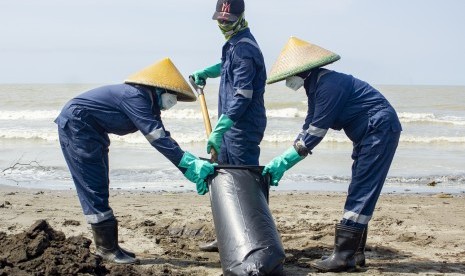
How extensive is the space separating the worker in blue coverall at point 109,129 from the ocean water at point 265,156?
182 inches

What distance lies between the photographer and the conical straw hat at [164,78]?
204 inches

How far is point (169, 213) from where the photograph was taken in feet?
25.3

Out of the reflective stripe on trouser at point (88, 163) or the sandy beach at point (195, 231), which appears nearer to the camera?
the sandy beach at point (195, 231)

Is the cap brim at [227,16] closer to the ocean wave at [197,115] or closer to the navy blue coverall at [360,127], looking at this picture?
the navy blue coverall at [360,127]

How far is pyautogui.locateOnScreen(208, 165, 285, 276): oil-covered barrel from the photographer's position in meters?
4.48

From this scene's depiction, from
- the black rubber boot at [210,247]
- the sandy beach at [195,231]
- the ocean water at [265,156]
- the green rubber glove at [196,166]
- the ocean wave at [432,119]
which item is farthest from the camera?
the ocean wave at [432,119]

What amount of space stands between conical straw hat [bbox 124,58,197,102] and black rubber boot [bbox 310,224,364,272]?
159cm

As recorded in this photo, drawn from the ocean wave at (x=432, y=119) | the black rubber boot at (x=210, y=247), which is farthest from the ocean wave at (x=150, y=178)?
the ocean wave at (x=432, y=119)

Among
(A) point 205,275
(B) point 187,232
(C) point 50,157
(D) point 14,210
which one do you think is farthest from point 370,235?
(C) point 50,157

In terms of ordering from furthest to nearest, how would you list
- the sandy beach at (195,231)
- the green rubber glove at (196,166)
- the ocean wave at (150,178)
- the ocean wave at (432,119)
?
the ocean wave at (432,119) → the ocean wave at (150,178) → the green rubber glove at (196,166) → the sandy beach at (195,231)

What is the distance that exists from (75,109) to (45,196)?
406 centimetres

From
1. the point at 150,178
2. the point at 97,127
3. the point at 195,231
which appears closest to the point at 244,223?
the point at 97,127

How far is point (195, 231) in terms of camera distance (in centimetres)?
672

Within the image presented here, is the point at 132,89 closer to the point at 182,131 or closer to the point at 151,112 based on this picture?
the point at 151,112
